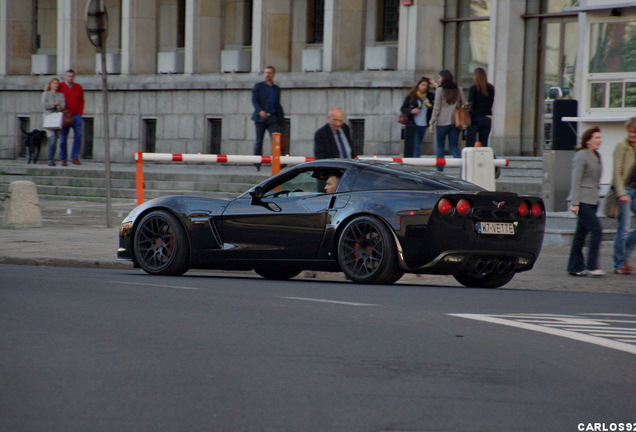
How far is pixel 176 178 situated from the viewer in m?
26.0

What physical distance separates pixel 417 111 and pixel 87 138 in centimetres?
1623

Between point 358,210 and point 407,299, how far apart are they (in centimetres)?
164

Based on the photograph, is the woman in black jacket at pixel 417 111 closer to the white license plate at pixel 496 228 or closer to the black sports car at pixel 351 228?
the black sports car at pixel 351 228

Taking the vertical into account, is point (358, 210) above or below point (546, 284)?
above

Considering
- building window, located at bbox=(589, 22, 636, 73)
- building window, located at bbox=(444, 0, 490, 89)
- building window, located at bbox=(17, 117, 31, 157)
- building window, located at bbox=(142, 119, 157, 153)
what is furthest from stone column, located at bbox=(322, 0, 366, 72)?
building window, located at bbox=(589, 22, 636, 73)

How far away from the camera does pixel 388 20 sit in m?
31.3

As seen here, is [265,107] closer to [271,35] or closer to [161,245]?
[271,35]

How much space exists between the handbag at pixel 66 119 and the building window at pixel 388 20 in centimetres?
759

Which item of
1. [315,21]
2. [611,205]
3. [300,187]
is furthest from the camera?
[315,21]

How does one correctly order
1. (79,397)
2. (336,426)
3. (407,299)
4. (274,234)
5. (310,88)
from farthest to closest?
(310,88)
(274,234)
(407,299)
(79,397)
(336,426)

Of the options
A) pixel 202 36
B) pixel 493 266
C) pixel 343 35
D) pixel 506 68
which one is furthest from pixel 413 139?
pixel 202 36

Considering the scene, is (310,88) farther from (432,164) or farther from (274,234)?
(274,234)

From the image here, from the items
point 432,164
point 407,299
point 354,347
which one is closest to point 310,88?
point 432,164

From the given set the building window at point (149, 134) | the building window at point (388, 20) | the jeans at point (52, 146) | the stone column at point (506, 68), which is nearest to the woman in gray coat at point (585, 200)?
the stone column at point (506, 68)
